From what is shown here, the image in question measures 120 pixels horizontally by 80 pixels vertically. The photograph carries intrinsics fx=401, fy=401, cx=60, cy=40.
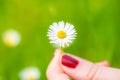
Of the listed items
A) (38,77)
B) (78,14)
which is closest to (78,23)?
(78,14)

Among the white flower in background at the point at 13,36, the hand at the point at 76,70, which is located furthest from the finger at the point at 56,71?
the white flower in background at the point at 13,36

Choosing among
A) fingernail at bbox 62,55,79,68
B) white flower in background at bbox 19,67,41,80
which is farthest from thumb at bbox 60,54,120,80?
white flower in background at bbox 19,67,41,80

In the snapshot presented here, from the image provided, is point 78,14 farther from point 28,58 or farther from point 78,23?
point 28,58

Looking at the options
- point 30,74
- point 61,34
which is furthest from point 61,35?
point 30,74

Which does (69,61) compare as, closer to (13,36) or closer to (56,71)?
(56,71)

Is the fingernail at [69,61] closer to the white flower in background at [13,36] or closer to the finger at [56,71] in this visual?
the finger at [56,71]

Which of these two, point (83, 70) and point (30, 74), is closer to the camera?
point (83, 70)
